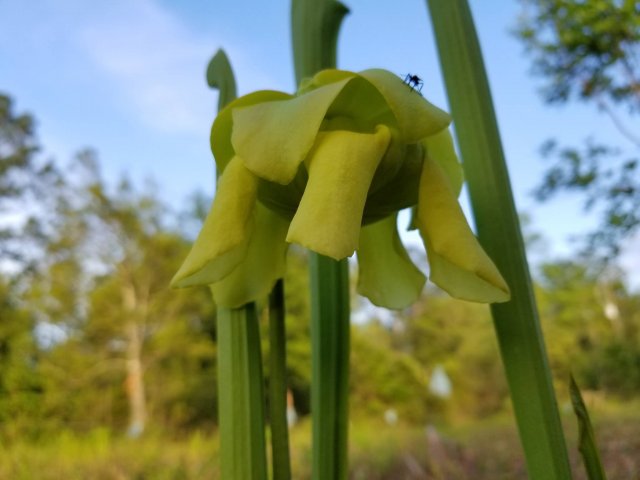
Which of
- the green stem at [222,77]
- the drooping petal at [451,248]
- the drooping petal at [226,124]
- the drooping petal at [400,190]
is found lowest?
the drooping petal at [451,248]

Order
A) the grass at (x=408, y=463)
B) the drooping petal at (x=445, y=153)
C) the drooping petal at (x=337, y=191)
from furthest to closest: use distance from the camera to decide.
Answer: the grass at (x=408, y=463) < the drooping petal at (x=445, y=153) < the drooping petal at (x=337, y=191)

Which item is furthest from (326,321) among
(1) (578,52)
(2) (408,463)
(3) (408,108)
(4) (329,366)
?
(1) (578,52)

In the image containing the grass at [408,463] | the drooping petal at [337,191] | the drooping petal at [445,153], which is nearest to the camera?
the drooping petal at [337,191]

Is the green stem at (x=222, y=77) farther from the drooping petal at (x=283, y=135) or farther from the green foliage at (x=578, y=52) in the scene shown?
the green foliage at (x=578, y=52)

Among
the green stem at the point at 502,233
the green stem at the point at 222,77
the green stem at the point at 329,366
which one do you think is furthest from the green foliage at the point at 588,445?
the green stem at the point at 222,77

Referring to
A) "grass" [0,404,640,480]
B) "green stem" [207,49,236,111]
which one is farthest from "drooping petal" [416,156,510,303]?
"grass" [0,404,640,480]

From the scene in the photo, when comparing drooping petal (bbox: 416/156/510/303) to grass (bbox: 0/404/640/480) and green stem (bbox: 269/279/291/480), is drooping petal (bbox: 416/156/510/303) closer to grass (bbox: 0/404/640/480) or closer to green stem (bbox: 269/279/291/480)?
green stem (bbox: 269/279/291/480)

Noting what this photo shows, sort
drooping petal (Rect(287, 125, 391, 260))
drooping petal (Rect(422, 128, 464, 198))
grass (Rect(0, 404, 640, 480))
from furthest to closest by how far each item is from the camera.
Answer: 1. grass (Rect(0, 404, 640, 480))
2. drooping petal (Rect(422, 128, 464, 198))
3. drooping petal (Rect(287, 125, 391, 260))
